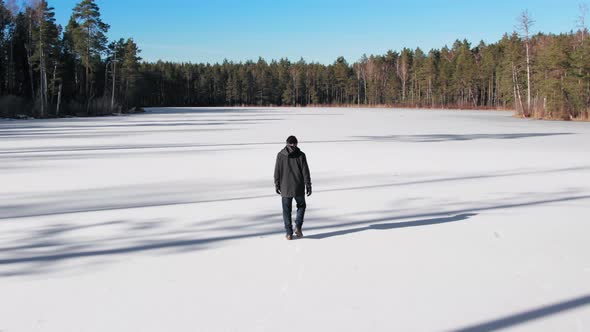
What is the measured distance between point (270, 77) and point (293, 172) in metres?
120

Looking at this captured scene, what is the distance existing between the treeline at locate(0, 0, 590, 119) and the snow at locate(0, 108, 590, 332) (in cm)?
3580

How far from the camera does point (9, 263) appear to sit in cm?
472

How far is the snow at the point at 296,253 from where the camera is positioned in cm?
358

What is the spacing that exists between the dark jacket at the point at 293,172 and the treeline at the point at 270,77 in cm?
3863

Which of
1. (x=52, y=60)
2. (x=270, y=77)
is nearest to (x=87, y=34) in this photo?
(x=52, y=60)

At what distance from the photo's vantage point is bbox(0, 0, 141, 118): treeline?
45.2 metres

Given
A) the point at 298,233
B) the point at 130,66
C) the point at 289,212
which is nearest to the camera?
the point at 289,212

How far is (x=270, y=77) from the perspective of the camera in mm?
123438

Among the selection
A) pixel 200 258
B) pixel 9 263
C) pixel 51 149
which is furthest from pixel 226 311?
pixel 51 149

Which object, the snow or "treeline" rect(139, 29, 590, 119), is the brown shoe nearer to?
the snow

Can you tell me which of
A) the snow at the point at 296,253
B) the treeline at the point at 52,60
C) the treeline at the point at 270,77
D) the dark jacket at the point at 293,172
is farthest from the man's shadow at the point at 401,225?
the treeline at the point at 52,60

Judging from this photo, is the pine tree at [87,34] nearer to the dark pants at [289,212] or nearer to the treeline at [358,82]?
the treeline at [358,82]

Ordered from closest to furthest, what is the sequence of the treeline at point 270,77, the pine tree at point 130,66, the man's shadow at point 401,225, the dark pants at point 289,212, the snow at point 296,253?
the snow at point 296,253
the dark pants at point 289,212
the man's shadow at point 401,225
the treeline at point 270,77
the pine tree at point 130,66

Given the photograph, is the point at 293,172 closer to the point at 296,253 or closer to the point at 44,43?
the point at 296,253
